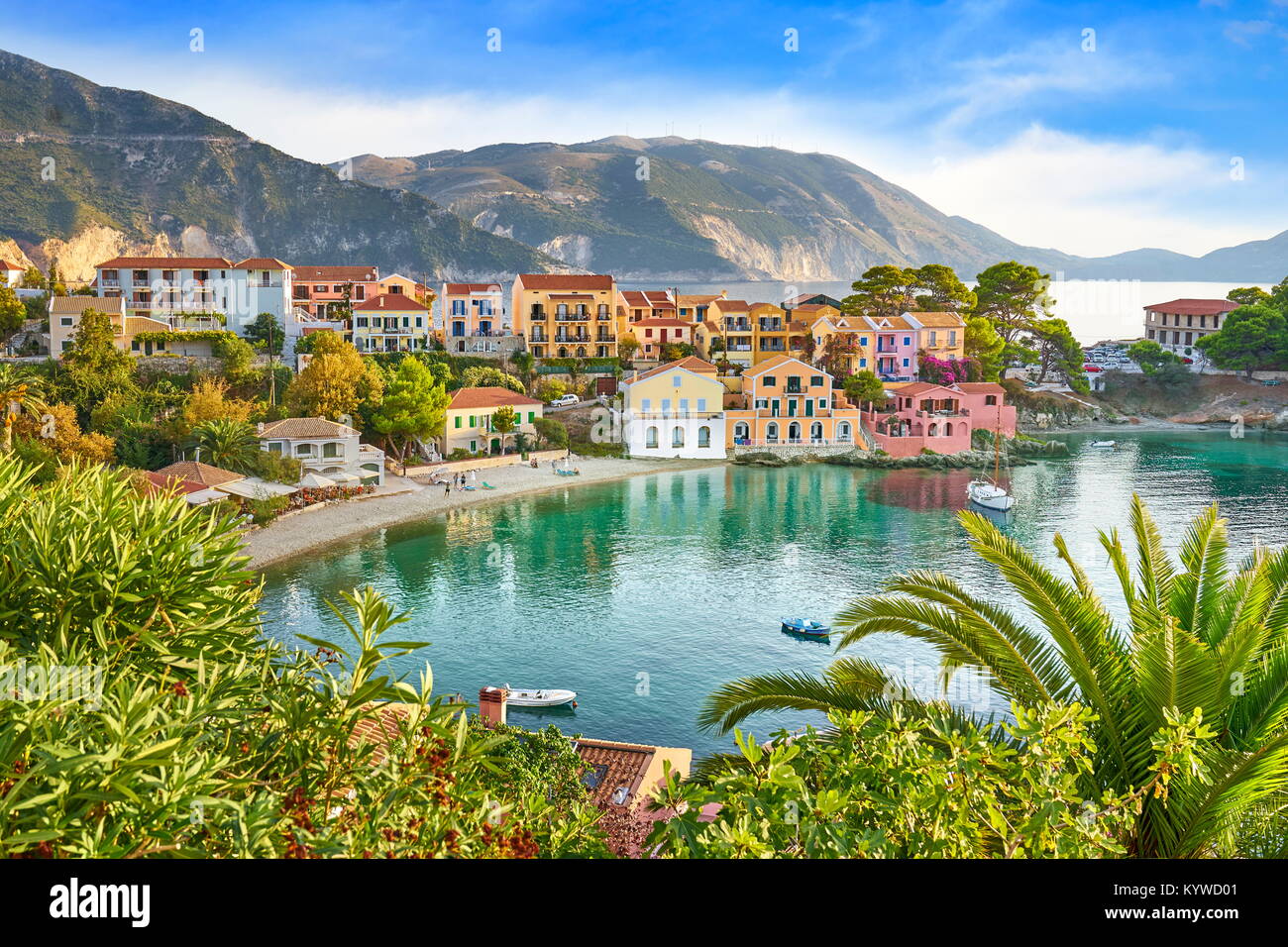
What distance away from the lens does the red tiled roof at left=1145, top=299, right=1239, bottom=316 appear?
58094 millimetres

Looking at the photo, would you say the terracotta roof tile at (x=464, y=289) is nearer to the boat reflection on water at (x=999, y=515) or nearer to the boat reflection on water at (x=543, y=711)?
the boat reflection on water at (x=999, y=515)

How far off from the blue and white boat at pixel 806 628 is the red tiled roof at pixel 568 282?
28.9m

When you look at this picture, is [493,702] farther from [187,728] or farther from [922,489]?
[922,489]

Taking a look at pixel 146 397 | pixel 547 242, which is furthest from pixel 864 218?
pixel 146 397

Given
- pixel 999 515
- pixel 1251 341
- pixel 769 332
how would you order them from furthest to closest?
pixel 1251 341
pixel 769 332
pixel 999 515

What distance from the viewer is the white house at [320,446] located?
94.6 ft

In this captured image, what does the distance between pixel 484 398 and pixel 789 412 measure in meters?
12.6

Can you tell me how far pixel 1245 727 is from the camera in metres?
4.55

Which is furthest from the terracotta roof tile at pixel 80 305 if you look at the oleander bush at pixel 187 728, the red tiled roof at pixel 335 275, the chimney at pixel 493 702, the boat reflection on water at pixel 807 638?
the oleander bush at pixel 187 728

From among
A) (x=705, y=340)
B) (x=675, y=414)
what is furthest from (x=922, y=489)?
(x=705, y=340)

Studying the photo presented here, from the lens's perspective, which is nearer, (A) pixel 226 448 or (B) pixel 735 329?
(A) pixel 226 448

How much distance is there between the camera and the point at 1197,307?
5966 cm
